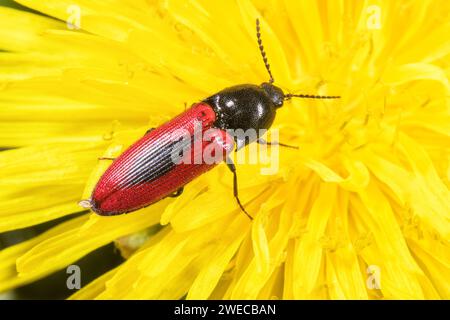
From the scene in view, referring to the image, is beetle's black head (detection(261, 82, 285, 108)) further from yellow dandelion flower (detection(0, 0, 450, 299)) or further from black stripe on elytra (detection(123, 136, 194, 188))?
black stripe on elytra (detection(123, 136, 194, 188))

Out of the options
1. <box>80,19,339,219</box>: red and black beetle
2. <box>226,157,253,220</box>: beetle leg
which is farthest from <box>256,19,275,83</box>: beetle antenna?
<box>226,157,253,220</box>: beetle leg

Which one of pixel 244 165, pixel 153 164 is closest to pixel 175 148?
pixel 153 164

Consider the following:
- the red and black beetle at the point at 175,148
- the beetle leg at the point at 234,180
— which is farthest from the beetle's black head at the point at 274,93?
the beetle leg at the point at 234,180

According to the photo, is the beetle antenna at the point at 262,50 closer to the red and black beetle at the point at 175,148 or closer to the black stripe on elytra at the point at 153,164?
the red and black beetle at the point at 175,148
